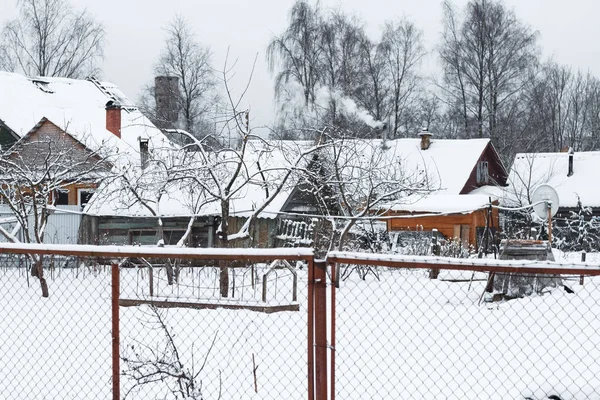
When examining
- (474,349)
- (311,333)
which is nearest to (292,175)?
(474,349)

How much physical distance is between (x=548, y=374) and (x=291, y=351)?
2168mm

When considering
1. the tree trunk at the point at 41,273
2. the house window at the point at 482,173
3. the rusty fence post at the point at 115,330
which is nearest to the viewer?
the rusty fence post at the point at 115,330

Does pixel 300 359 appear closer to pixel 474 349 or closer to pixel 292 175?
pixel 474 349

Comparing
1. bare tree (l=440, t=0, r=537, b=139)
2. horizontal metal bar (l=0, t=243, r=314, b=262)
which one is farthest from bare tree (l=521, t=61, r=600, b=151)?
horizontal metal bar (l=0, t=243, r=314, b=262)

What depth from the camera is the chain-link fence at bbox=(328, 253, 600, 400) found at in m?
4.93

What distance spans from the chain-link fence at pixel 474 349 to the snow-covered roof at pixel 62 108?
50.7 ft

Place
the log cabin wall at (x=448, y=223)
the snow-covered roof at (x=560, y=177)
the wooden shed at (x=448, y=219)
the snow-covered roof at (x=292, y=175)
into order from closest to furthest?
the snow-covered roof at (x=292, y=175)
the wooden shed at (x=448, y=219)
the log cabin wall at (x=448, y=223)
the snow-covered roof at (x=560, y=177)

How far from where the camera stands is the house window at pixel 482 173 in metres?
30.3

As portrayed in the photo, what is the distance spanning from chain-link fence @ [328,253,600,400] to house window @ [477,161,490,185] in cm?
2052

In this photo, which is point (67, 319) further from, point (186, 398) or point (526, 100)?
point (526, 100)

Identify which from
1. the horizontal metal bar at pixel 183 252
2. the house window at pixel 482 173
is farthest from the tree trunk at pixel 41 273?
the house window at pixel 482 173

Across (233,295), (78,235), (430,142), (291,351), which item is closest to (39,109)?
(78,235)

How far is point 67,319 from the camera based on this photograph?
8.10m

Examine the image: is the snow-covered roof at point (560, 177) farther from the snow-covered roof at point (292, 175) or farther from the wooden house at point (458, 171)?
the snow-covered roof at point (292, 175)
